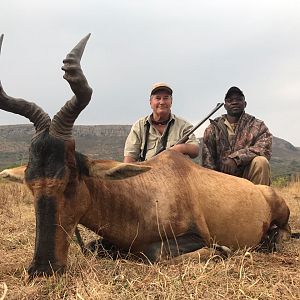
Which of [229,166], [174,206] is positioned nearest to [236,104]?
[229,166]

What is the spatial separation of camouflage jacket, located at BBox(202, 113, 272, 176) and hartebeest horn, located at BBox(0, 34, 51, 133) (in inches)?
157

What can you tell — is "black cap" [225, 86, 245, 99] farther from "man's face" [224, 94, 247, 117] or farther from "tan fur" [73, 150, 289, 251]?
"tan fur" [73, 150, 289, 251]

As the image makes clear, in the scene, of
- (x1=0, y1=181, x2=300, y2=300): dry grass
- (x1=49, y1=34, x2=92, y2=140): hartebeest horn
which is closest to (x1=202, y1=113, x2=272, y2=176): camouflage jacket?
(x1=0, y1=181, x2=300, y2=300): dry grass

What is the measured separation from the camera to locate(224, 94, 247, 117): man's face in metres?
8.22

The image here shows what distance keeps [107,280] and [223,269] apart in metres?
0.97

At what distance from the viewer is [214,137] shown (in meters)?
8.26

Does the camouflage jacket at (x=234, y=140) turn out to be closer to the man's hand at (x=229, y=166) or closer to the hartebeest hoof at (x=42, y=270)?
Result: the man's hand at (x=229, y=166)

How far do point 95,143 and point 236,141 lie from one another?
70.5m

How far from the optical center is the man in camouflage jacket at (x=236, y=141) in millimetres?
7543

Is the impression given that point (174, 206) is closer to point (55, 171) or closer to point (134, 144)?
point (55, 171)

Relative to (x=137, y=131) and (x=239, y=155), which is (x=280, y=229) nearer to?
(x=239, y=155)

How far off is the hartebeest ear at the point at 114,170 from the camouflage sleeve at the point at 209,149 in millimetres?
3798

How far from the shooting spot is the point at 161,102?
7.74 metres

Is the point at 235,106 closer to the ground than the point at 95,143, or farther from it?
farther from it
